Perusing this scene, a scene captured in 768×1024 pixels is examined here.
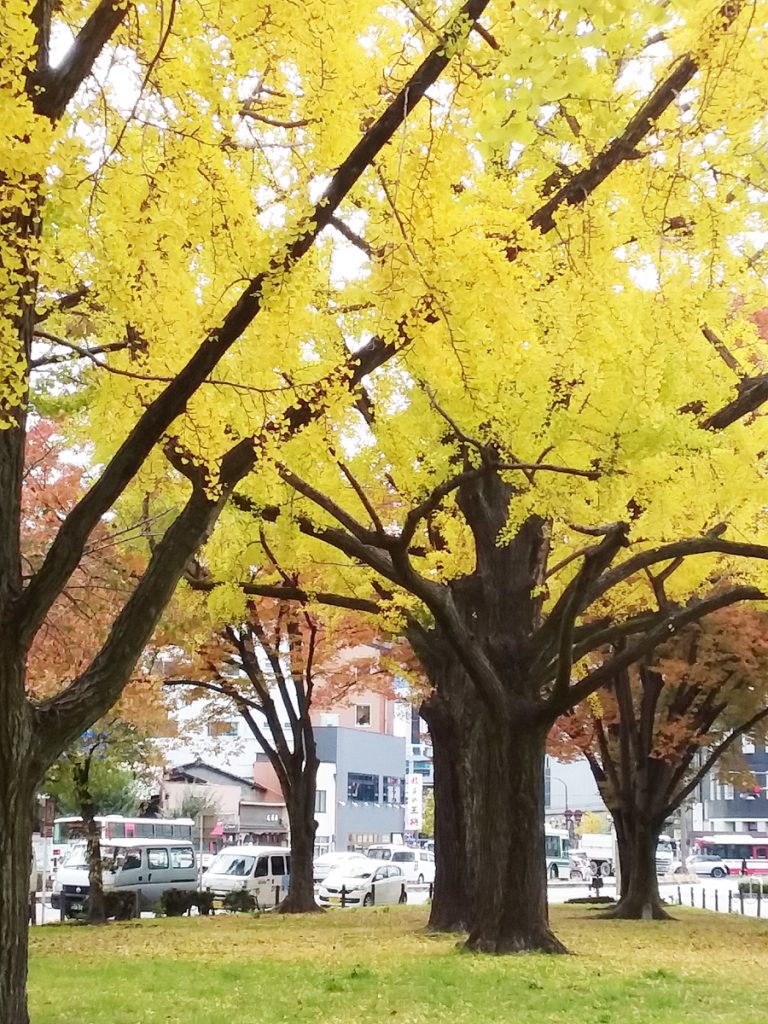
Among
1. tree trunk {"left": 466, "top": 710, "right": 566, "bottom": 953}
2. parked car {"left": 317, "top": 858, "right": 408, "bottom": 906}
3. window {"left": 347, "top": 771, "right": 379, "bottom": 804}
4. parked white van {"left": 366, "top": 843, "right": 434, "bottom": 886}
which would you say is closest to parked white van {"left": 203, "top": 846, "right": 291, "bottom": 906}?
parked car {"left": 317, "top": 858, "right": 408, "bottom": 906}

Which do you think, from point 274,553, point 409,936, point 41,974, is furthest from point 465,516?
point 41,974

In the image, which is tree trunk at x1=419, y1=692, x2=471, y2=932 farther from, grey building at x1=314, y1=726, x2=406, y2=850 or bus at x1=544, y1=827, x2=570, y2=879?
grey building at x1=314, y1=726, x2=406, y2=850

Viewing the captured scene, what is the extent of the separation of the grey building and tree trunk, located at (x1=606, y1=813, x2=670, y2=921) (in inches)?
1244

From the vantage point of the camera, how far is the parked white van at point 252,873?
2216 cm

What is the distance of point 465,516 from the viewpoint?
1106 centimetres

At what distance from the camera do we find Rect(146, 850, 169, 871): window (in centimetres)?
2234

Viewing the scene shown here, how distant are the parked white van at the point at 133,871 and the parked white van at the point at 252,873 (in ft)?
2.37

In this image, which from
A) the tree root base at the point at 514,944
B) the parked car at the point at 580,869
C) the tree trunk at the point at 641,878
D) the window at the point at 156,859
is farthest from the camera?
the parked car at the point at 580,869

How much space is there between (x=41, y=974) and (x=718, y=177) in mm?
7644

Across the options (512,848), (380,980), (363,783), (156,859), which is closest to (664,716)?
(512,848)

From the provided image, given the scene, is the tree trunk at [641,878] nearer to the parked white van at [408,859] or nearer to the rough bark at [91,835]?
the rough bark at [91,835]

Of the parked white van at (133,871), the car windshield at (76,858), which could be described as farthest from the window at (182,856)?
the car windshield at (76,858)

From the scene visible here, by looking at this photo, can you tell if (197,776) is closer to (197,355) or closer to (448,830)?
(448,830)

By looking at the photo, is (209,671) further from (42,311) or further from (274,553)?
(42,311)
